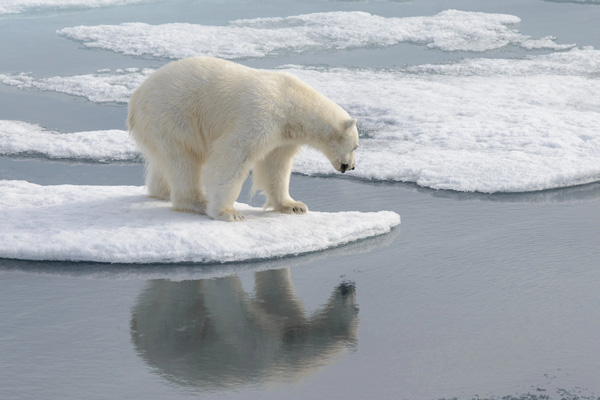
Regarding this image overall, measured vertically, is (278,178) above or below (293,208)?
above

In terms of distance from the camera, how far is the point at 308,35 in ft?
44.7

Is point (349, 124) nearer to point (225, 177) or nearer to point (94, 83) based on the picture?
point (225, 177)

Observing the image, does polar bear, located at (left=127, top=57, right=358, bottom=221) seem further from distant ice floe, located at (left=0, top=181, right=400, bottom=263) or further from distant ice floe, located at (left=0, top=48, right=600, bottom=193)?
distant ice floe, located at (left=0, top=48, right=600, bottom=193)

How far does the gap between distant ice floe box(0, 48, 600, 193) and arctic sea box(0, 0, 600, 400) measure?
34 mm

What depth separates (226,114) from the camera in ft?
16.8

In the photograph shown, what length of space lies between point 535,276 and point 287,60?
782 centimetres

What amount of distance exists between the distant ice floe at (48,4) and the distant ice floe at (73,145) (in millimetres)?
10214

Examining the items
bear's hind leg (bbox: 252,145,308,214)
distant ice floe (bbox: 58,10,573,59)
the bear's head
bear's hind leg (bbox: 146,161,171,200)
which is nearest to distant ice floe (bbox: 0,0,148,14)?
distant ice floe (bbox: 58,10,573,59)

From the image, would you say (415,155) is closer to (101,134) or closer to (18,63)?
(101,134)

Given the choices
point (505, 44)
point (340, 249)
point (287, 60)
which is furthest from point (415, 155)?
point (505, 44)

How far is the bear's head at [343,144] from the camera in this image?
16.6 ft

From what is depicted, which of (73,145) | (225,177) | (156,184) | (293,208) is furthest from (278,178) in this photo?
(73,145)

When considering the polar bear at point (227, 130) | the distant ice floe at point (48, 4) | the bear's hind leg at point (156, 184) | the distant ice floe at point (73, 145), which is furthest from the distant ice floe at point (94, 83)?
the distant ice floe at point (48, 4)

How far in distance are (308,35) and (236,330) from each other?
10286 millimetres
